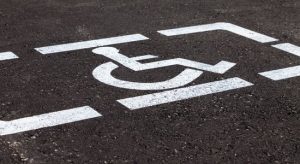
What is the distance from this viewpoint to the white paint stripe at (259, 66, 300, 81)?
22.3 feet

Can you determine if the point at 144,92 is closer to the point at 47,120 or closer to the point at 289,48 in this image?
A: the point at 47,120

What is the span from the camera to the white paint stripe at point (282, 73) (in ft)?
22.3

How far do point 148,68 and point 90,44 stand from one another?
108 cm

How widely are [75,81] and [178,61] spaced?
1309 millimetres

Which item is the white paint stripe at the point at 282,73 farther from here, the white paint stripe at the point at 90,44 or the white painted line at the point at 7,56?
the white painted line at the point at 7,56

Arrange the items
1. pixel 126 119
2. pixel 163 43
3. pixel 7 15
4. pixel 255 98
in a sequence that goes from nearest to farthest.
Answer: pixel 126 119 < pixel 255 98 < pixel 163 43 < pixel 7 15

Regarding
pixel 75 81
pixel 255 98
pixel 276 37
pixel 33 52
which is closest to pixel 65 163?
pixel 75 81

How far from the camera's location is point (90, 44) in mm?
7684

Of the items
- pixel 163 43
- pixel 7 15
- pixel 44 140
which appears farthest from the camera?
pixel 7 15

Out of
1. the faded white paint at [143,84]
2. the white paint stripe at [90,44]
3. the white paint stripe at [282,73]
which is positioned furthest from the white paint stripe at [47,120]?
the white paint stripe at [282,73]

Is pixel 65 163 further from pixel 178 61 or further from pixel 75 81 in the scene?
pixel 178 61

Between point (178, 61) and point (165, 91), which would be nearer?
point (165, 91)

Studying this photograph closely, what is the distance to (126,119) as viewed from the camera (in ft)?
18.6

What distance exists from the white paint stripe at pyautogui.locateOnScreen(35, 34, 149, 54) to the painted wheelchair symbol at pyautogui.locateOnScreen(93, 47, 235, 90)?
0.22 metres
